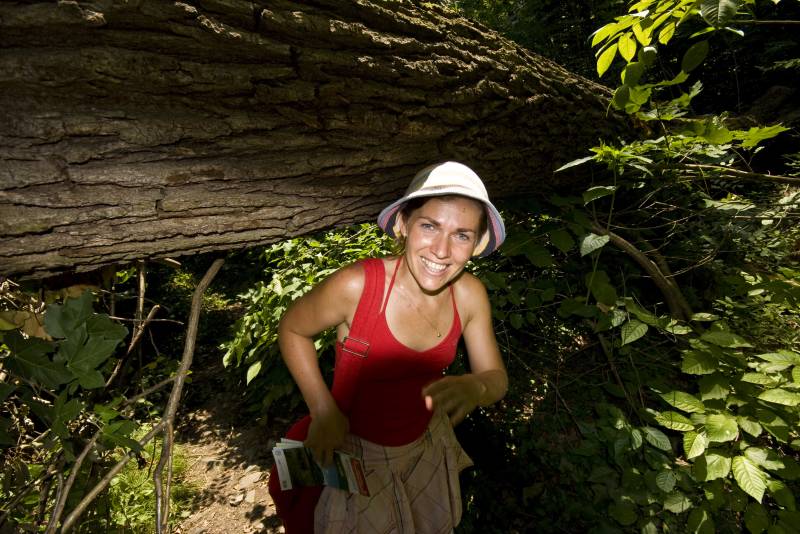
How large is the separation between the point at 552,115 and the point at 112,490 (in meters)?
4.45

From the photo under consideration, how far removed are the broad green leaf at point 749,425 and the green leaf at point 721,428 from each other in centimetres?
3

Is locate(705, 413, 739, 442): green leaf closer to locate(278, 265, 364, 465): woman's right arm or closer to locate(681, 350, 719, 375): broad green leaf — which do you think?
locate(681, 350, 719, 375): broad green leaf

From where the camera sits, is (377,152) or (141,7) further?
(377,152)

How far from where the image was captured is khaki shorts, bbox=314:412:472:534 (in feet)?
4.90

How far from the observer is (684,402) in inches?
68.6

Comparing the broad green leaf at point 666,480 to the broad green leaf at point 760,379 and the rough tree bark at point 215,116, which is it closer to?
the broad green leaf at point 760,379

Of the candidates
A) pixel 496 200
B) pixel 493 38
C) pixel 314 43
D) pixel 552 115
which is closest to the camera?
pixel 314 43

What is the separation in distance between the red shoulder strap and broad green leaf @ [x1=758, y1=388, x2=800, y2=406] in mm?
1663

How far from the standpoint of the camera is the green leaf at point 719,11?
1.25 metres

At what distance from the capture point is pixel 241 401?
15.9 ft

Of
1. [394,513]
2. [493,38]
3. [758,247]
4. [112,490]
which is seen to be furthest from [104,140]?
[758,247]

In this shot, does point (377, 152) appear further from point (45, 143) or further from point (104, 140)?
point (45, 143)

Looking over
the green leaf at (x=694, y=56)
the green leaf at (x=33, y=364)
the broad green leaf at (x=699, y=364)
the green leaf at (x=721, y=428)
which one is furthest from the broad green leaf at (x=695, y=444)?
the green leaf at (x=33, y=364)

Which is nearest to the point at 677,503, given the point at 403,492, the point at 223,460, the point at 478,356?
the point at 478,356
